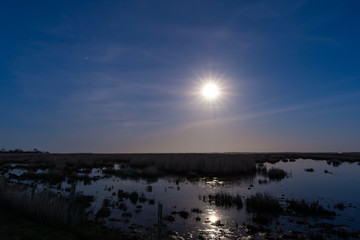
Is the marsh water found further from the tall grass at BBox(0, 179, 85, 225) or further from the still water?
the tall grass at BBox(0, 179, 85, 225)

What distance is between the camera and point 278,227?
991cm

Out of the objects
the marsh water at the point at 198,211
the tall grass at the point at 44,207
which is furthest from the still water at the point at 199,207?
the tall grass at the point at 44,207

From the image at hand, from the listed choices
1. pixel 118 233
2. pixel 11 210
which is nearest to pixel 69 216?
pixel 118 233

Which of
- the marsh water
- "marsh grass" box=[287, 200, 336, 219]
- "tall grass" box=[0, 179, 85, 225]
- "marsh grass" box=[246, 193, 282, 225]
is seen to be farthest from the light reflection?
"tall grass" box=[0, 179, 85, 225]

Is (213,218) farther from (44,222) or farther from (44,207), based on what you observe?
(44,207)

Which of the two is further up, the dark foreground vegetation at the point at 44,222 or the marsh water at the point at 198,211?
the dark foreground vegetation at the point at 44,222

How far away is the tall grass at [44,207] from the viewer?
9.05 m

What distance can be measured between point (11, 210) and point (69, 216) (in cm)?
384

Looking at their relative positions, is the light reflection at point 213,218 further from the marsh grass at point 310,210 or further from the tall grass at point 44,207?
the tall grass at point 44,207

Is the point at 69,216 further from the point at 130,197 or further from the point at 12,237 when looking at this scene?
the point at 130,197

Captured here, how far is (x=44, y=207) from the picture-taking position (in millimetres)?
9484

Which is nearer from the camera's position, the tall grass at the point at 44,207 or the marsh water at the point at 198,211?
the tall grass at the point at 44,207

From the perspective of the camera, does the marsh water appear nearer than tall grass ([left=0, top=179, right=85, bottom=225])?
No

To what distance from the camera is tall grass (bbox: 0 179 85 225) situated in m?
9.05
